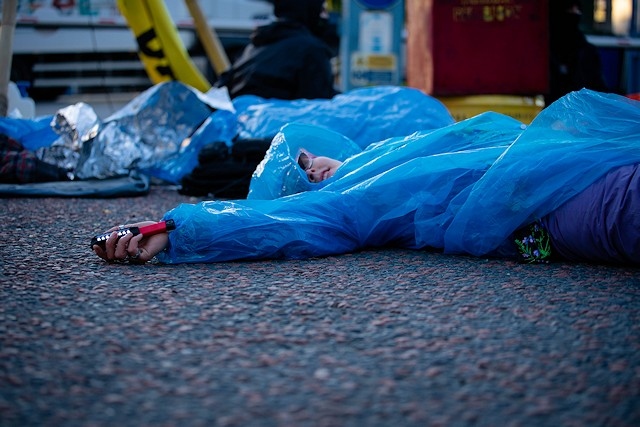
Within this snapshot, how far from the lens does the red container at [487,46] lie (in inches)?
217

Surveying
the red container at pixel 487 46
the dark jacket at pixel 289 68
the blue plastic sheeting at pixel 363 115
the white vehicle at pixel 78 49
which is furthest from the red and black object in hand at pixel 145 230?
the white vehicle at pixel 78 49

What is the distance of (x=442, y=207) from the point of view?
2.65 meters

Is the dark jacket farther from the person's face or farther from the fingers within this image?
the fingers

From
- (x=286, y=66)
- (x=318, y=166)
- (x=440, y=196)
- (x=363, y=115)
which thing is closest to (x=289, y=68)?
(x=286, y=66)

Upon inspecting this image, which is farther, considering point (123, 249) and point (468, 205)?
point (468, 205)

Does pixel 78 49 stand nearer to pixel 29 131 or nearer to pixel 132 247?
pixel 29 131

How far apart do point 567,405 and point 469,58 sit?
4.57 metres

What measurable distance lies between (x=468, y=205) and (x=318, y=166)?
0.71m

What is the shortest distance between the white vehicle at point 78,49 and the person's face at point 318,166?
20.6 feet

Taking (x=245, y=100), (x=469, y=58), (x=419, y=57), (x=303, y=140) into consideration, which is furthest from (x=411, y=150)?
(x=419, y=57)

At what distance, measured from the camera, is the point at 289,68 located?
5.41m

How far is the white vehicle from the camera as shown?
27.8 ft

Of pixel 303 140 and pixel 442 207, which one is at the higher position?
pixel 303 140

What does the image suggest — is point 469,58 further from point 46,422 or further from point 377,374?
point 46,422
